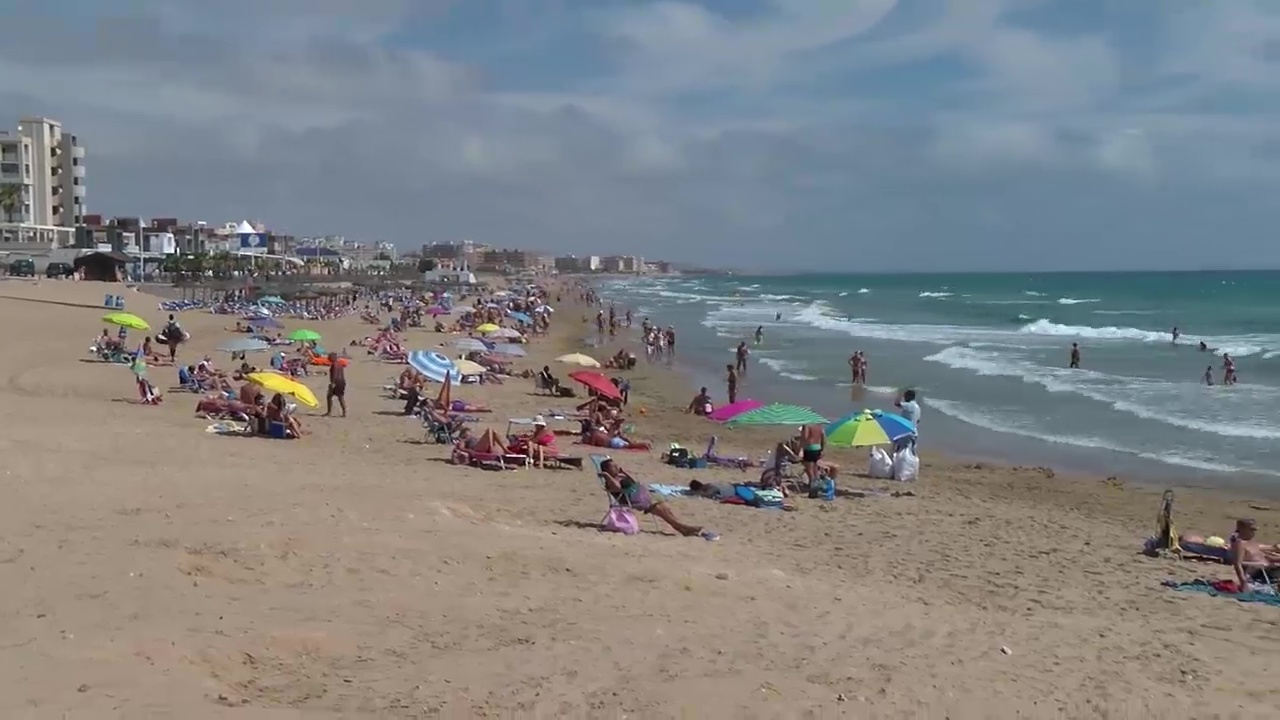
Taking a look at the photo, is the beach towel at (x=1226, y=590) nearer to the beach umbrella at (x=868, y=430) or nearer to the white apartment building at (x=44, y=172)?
the beach umbrella at (x=868, y=430)

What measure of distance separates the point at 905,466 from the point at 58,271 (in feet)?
169

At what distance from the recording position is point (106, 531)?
300 inches

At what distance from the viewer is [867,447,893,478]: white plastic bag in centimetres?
1419

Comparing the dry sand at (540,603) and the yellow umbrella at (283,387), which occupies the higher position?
the yellow umbrella at (283,387)

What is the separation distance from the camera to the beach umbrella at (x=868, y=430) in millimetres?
13016

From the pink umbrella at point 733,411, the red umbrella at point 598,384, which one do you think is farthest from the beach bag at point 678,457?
Result: the red umbrella at point 598,384

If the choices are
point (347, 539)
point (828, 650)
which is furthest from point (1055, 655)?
point (347, 539)

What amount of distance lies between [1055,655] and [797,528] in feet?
14.0

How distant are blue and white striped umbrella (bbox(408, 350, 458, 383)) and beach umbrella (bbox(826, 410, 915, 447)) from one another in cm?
710

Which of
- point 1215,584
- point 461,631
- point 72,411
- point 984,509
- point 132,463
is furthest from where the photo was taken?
point 72,411

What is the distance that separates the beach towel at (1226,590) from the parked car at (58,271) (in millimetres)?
54244

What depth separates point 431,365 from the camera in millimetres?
17781

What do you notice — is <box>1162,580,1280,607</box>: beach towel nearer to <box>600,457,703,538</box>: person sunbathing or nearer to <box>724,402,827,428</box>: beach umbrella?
<box>600,457,703,538</box>: person sunbathing

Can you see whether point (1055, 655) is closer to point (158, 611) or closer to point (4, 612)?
point (158, 611)
